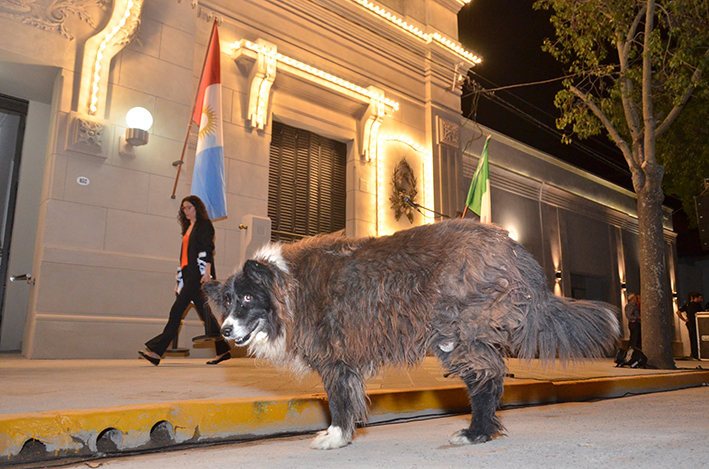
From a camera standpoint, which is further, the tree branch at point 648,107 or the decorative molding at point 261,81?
the tree branch at point 648,107

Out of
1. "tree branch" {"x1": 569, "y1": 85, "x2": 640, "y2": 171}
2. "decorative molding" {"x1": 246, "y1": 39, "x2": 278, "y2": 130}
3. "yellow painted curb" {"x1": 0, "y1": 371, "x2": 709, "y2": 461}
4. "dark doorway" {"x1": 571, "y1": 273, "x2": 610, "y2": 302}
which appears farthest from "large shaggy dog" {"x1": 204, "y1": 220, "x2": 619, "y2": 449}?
"dark doorway" {"x1": 571, "y1": 273, "x2": 610, "y2": 302}

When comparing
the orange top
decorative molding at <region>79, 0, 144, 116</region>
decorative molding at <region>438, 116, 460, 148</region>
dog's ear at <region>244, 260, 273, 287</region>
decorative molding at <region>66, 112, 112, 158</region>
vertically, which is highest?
decorative molding at <region>438, 116, 460, 148</region>

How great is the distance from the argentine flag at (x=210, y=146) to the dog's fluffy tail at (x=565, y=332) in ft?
18.5

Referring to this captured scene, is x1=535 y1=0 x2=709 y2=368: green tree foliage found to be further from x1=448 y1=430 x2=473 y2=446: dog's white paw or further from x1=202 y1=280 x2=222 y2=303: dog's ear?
x1=202 y1=280 x2=222 y2=303: dog's ear

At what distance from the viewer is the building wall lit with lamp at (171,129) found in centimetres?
728

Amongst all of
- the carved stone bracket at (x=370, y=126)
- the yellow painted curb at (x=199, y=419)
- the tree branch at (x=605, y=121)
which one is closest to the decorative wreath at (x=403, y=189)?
the carved stone bracket at (x=370, y=126)

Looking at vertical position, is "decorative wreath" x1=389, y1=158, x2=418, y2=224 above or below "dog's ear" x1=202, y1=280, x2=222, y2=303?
above

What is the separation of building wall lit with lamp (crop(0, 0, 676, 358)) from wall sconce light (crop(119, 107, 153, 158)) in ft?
0.10

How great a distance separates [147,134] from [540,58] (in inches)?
528

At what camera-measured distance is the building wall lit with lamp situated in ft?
23.9

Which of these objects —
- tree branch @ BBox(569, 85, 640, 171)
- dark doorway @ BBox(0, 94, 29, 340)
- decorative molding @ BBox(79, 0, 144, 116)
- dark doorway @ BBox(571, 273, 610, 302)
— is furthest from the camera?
dark doorway @ BBox(571, 273, 610, 302)

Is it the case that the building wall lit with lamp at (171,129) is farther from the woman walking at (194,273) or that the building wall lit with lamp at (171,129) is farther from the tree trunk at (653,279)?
the tree trunk at (653,279)

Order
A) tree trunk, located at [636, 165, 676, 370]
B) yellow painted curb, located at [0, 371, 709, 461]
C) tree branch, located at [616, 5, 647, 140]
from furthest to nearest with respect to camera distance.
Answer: tree branch, located at [616, 5, 647, 140], tree trunk, located at [636, 165, 676, 370], yellow painted curb, located at [0, 371, 709, 461]

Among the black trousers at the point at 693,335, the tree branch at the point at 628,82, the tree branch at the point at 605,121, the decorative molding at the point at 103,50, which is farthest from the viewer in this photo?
the black trousers at the point at 693,335
